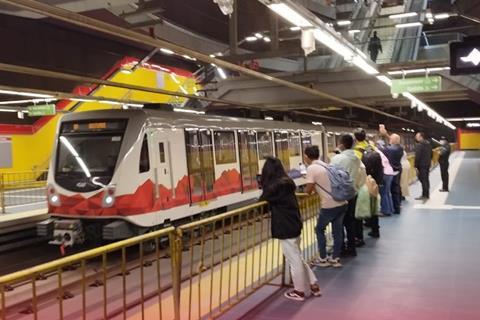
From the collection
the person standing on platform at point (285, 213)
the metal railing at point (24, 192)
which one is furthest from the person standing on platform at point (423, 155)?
the metal railing at point (24, 192)

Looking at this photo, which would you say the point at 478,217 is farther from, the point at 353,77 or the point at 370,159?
the point at 353,77

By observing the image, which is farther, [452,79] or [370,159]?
[452,79]

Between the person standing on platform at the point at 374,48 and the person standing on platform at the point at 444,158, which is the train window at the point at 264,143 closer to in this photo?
the person standing on platform at the point at 444,158

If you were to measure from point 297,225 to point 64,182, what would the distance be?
546 cm

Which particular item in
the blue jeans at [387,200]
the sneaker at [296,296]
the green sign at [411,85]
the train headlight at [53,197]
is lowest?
the sneaker at [296,296]

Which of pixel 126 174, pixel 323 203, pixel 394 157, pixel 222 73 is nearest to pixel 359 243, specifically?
pixel 323 203

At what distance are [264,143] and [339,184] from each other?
317 inches

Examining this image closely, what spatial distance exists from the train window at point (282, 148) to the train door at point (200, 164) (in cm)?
429

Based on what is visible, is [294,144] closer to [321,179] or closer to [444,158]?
[444,158]

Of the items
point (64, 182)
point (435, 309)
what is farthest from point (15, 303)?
point (435, 309)

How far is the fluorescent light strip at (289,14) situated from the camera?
5.88 m

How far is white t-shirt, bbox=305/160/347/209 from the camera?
6.14 meters

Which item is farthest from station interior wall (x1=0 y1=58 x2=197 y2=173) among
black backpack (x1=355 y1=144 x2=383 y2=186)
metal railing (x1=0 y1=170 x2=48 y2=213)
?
black backpack (x1=355 y1=144 x2=383 y2=186)

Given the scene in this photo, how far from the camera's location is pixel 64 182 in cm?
923
